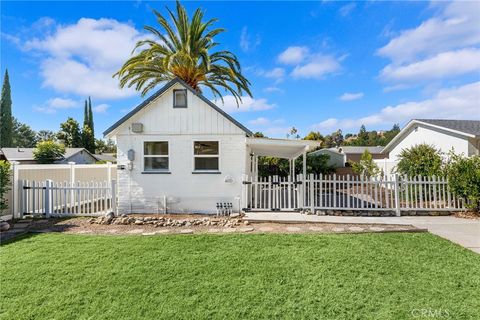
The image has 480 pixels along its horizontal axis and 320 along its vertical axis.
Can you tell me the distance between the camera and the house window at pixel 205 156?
9727 mm

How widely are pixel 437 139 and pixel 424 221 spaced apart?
35.8 ft

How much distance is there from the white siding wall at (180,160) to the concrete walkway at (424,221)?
5.83 feet

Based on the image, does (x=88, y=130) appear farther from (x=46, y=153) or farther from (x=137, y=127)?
(x=137, y=127)

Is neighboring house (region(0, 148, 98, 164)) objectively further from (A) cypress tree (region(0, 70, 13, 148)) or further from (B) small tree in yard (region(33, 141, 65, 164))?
(A) cypress tree (region(0, 70, 13, 148))

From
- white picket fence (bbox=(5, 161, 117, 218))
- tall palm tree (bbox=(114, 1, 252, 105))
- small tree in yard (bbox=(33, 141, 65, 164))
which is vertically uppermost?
tall palm tree (bbox=(114, 1, 252, 105))

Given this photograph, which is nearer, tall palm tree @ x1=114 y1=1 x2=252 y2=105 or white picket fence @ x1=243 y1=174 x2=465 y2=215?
Answer: white picket fence @ x1=243 y1=174 x2=465 y2=215

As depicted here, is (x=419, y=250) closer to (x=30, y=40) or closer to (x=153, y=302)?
(x=153, y=302)

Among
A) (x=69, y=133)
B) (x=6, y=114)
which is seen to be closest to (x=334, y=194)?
(x=6, y=114)

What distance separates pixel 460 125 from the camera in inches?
600

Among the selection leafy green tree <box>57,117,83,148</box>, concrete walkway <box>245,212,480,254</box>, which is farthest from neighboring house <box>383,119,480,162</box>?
leafy green tree <box>57,117,83,148</box>

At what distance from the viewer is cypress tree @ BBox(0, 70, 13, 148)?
3353cm

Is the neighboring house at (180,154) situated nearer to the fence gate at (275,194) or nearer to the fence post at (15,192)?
the fence gate at (275,194)

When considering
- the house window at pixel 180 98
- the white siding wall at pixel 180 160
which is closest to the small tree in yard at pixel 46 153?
the white siding wall at pixel 180 160

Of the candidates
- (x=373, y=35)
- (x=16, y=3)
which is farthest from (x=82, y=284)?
(x=373, y=35)
